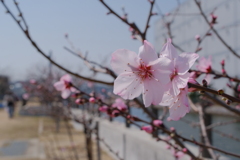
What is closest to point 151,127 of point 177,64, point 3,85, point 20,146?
point 177,64

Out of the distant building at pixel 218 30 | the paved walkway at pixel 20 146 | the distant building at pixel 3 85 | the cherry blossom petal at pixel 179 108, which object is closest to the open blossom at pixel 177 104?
the cherry blossom petal at pixel 179 108

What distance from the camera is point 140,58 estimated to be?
848 mm

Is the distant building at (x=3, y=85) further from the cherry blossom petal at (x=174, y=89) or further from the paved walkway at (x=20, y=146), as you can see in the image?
the cherry blossom petal at (x=174, y=89)

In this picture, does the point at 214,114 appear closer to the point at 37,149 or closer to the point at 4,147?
the point at 37,149

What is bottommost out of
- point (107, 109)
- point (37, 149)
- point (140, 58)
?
point (37, 149)

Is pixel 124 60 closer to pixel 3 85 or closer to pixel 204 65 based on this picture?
→ pixel 204 65

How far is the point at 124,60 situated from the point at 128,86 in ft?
0.27

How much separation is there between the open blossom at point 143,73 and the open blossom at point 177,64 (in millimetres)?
23

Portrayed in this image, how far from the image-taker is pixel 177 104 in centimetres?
90

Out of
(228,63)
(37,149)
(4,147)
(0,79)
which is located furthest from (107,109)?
(0,79)

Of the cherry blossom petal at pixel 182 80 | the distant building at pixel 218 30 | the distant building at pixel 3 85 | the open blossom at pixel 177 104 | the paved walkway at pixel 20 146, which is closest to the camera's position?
the cherry blossom petal at pixel 182 80

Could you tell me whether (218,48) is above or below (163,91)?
above

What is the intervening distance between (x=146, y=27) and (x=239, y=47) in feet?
47.0

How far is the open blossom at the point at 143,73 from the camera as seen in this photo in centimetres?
81
